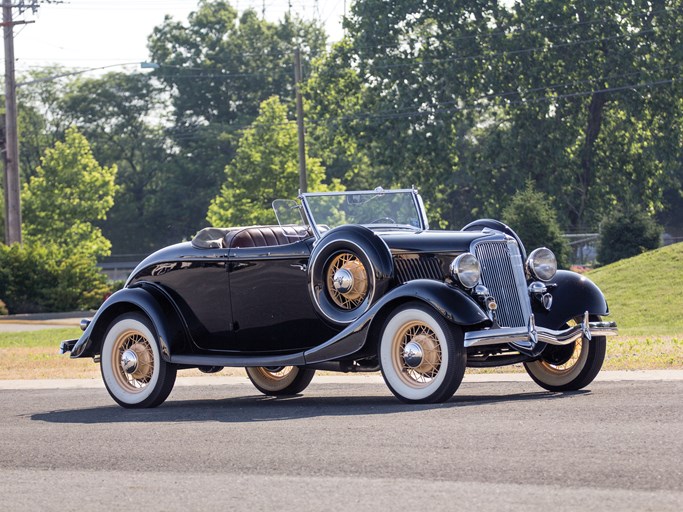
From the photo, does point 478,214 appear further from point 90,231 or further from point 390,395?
point 390,395

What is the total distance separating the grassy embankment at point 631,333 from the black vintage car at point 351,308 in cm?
337

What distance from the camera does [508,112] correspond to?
2248 inches

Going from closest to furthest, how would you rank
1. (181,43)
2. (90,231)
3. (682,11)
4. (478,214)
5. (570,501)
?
(570,501) < (682,11) < (90,231) < (478,214) < (181,43)

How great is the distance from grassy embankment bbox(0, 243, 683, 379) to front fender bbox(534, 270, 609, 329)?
3.11m

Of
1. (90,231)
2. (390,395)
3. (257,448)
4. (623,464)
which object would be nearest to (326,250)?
(390,395)

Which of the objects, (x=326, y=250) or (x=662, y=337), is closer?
(x=326, y=250)

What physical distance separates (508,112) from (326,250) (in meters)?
47.1

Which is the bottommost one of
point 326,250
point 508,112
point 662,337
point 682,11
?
point 662,337

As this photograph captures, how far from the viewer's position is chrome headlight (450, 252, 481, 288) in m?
10.5

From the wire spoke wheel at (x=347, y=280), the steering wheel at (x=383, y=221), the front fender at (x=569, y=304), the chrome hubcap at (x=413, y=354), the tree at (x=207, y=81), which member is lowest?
the chrome hubcap at (x=413, y=354)

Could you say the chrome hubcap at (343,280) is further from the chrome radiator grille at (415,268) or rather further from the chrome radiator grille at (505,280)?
the chrome radiator grille at (505,280)

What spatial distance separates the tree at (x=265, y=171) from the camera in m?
63.6

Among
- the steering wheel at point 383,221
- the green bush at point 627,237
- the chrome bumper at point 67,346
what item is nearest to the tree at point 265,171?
the green bush at point 627,237

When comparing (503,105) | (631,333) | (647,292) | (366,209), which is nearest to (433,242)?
(366,209)
